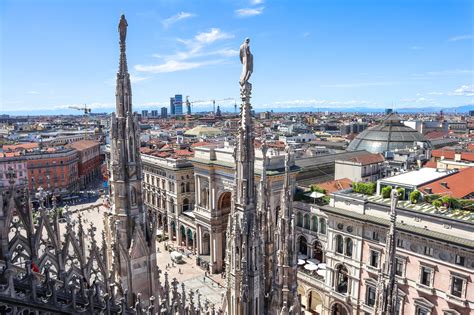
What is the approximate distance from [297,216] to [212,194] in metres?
13.4

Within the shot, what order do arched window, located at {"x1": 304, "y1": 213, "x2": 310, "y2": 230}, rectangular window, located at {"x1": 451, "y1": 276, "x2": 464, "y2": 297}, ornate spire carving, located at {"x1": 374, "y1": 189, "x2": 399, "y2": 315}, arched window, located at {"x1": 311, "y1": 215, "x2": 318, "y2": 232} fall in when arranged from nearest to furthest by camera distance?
1. ornate spire carving, located at {"x1": 374, "y1": 189, "x2": 399, "y2": 315}
2. rectangular window, located at {"x1": 451, "y1": 276, "x2": 464, "y2": 297}
3. arched window, located at {"x1": 311, "y1": 215, "x2": 318, "y2": 232}
4. arched window, located at {"x1": 304, "y1": 213, "x2": 310, "y2": 230}

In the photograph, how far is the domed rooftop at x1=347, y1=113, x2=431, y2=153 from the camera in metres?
76.9

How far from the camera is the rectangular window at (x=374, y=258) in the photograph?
32.2 m

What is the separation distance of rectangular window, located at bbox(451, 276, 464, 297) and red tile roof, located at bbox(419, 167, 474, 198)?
942cm

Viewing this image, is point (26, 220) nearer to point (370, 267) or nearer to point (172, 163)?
point (370, 267)

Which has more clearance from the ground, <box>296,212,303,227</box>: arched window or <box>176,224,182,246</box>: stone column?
<box>296,212,303,227</box>: arched window

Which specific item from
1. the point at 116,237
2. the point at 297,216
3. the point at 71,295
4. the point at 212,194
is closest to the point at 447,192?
the point at 297,216

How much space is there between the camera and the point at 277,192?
44.7 m

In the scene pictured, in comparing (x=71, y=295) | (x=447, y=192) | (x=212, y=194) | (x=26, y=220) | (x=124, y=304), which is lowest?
(x=212, y=194)

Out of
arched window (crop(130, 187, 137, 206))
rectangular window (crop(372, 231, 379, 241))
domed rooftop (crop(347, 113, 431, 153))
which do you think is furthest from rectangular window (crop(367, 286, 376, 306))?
domed rooftop (crop(347, 113, 431, 153))

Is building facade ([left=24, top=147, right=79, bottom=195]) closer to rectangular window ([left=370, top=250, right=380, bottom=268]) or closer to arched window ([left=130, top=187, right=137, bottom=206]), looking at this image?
rectangular window ([left=370, top=250, right=380, bottom=268])

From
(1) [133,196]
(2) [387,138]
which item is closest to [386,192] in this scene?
(1) [133,196]

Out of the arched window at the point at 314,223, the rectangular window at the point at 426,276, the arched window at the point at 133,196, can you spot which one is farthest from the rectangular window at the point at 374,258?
the arched window at the point at 133,196

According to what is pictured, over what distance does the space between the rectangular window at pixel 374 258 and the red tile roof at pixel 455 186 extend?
8.25 meters
